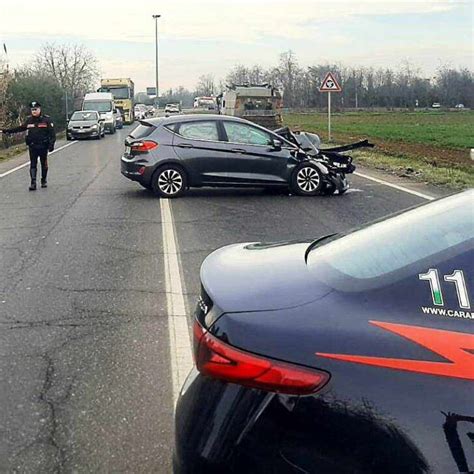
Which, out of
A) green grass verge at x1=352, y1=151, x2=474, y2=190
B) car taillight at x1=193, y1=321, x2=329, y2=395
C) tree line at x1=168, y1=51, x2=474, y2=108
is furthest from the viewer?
tree line at x1=168, y1=51, x2=474, y2=108

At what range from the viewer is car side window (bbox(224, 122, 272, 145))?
13930 mm

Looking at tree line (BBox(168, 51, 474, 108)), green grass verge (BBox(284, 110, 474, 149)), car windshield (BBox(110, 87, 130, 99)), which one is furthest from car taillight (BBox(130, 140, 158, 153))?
tree line (BBox(168, 51, 474, 108))

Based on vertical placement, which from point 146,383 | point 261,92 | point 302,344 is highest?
point 261,92

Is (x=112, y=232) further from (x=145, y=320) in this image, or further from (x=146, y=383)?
(x=146, y=383)

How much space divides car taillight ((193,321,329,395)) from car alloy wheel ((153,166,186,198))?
450 inches

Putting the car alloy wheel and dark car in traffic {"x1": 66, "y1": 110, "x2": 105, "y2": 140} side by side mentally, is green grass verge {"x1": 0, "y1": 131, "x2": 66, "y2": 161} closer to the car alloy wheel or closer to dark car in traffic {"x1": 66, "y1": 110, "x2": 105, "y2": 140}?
dark car in traffic {"x1": 66, "y1": 110, "x2": 105, "y2": 140}

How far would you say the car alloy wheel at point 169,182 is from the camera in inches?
548

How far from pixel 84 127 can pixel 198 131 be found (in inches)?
986

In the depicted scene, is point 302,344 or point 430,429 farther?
point 302,344

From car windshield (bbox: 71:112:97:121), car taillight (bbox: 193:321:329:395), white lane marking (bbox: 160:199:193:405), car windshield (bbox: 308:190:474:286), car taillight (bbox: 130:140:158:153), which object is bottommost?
white lane marking (bbox: 160:199:193:405)

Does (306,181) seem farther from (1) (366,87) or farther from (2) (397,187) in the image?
(1) (366,87)

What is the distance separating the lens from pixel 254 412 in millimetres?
2420

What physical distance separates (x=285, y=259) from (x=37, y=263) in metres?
5.57

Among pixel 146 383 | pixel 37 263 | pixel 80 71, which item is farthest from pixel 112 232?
pixel 80 71
